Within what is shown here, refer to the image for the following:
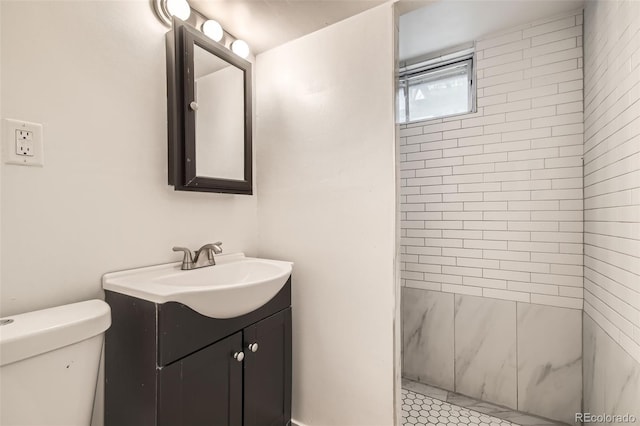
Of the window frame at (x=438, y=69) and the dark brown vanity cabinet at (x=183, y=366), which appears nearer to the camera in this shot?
the dark brown vanity cabinet at (x=183, y=366)

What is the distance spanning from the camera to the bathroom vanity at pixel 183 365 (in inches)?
35.1

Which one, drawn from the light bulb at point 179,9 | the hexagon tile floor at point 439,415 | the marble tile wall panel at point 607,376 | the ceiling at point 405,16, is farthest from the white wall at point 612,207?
the light bulb at point 179,9

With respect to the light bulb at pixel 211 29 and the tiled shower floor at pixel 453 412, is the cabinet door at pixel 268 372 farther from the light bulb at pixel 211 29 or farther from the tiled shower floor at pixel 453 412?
the light bulb at pixel 211 29

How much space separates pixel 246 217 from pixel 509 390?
1.90 m

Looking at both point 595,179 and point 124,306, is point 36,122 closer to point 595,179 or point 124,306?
point 124,306

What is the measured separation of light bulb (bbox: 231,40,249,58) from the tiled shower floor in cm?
223

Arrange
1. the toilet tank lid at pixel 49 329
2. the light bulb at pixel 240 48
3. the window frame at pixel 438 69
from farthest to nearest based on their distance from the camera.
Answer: the window frame at pixel 438 69, the light bulb at pixel 240 48, the toilet tank lid at pixel 49 329

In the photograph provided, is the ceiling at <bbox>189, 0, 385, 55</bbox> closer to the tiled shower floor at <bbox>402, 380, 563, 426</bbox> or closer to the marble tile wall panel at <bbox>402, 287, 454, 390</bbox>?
the marble tile wall panel at <bbox>402, 287, 454, 390</bbox>

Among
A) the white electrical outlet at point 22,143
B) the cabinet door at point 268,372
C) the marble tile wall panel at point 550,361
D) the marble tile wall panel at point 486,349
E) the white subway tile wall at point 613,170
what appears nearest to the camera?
the white electrical outlet at point 22,143

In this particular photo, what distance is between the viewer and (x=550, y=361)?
5.55ft

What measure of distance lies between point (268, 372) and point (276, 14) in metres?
1.65

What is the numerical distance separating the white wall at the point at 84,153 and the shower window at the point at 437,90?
5.01 ft

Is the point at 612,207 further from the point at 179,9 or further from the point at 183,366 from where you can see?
the point at 179,9

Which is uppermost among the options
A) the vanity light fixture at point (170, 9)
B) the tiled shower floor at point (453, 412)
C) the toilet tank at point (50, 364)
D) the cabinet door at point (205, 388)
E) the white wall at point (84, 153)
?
the vanity light fixture at point (170, 9)
